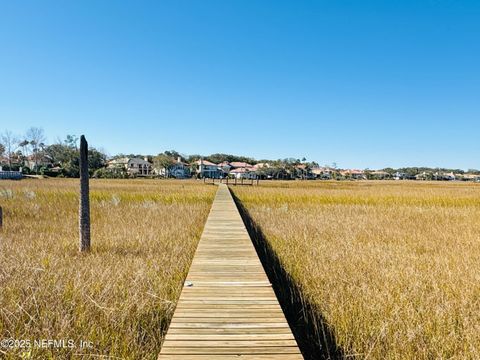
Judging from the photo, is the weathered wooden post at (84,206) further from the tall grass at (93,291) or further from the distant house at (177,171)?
the distant house at (177,171)

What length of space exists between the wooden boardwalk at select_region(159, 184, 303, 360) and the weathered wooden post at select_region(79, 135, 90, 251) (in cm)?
257

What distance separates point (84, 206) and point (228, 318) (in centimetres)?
440

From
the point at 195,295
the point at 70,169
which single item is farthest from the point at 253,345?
the point at 70,169

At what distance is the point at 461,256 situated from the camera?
18.9ft

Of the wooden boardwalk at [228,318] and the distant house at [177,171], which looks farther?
the distant house at [177,171]

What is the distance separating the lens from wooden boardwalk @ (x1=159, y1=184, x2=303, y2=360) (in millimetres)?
2000

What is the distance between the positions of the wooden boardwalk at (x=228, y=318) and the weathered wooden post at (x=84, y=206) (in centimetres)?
257

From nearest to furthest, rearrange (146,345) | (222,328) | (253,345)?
(253,345), (222,328), (146,345)

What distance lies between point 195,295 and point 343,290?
2079mm

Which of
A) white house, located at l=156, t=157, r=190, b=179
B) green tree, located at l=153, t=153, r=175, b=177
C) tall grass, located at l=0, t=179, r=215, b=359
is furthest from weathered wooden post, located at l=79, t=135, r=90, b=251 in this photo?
white house, located at l=156, t=157, r=190, b=179

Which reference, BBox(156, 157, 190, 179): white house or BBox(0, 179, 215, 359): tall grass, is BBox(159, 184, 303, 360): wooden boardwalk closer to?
BBox(0, 179, 215, 359): tall grass

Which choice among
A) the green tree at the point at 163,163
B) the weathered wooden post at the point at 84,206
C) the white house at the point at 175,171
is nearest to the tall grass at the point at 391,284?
the weathered wooden post at the point at 84,206

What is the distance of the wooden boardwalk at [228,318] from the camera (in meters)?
2.00

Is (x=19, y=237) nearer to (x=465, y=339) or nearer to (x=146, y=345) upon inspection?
(x=146, y=345)
